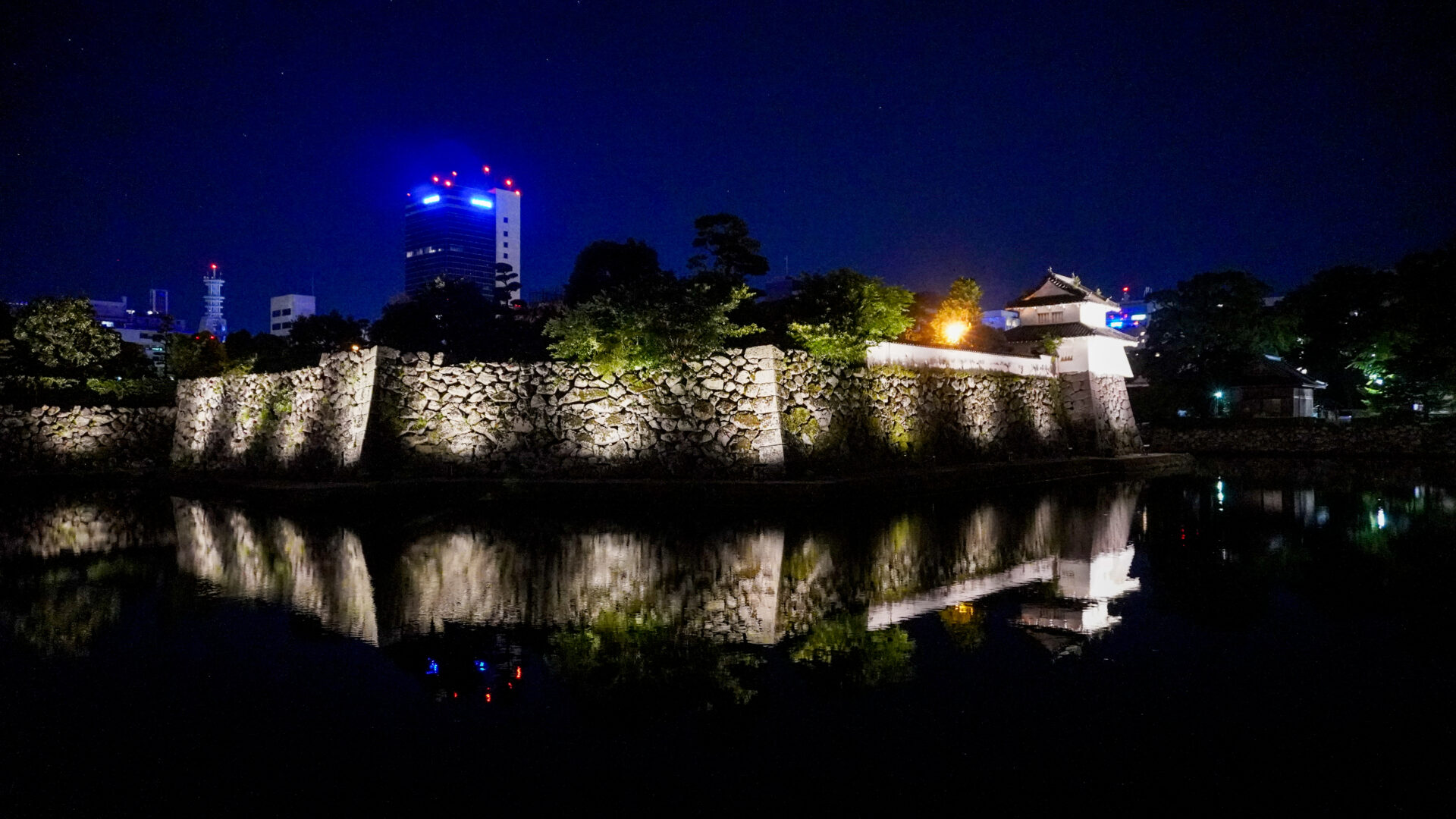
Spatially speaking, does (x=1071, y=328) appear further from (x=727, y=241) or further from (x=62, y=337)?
(x=62, y=337)

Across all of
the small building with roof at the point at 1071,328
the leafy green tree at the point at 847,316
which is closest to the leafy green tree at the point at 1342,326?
the small building with roof at the point at 1071,328

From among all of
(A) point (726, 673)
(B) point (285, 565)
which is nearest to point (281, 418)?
(B) point (285, 565)

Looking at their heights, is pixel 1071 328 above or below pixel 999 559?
above

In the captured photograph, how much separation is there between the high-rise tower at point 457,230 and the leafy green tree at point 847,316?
10057 centimetres

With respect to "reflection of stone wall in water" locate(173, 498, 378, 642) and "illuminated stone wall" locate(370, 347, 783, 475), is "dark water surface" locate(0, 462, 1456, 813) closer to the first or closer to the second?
"reflection of stone wall in water" locate(173, 498, 378, 642)

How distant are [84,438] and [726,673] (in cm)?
2337

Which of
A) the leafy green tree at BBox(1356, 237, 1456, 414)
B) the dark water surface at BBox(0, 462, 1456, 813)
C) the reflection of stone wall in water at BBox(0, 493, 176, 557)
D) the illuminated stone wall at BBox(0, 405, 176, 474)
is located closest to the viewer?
the dark water surface at BBox(0, 462, 1456, 813)

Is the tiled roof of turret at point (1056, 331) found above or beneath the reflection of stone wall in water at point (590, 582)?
above

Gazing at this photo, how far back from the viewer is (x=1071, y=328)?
91.8ft

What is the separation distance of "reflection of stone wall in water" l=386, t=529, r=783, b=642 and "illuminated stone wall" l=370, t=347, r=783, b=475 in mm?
5075

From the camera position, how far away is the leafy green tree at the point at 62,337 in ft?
74.4

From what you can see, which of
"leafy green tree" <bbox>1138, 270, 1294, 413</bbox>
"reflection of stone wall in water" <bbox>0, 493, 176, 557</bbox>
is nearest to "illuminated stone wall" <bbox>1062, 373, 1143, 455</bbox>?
"leafy green tree" <bbox>1138, 270, 1294, 413</bbox>

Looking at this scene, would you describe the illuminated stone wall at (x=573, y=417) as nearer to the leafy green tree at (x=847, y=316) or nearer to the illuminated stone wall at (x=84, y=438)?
the leafy green tree at (x=847, y=316)

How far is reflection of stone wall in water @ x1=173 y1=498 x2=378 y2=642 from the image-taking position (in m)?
7.43
